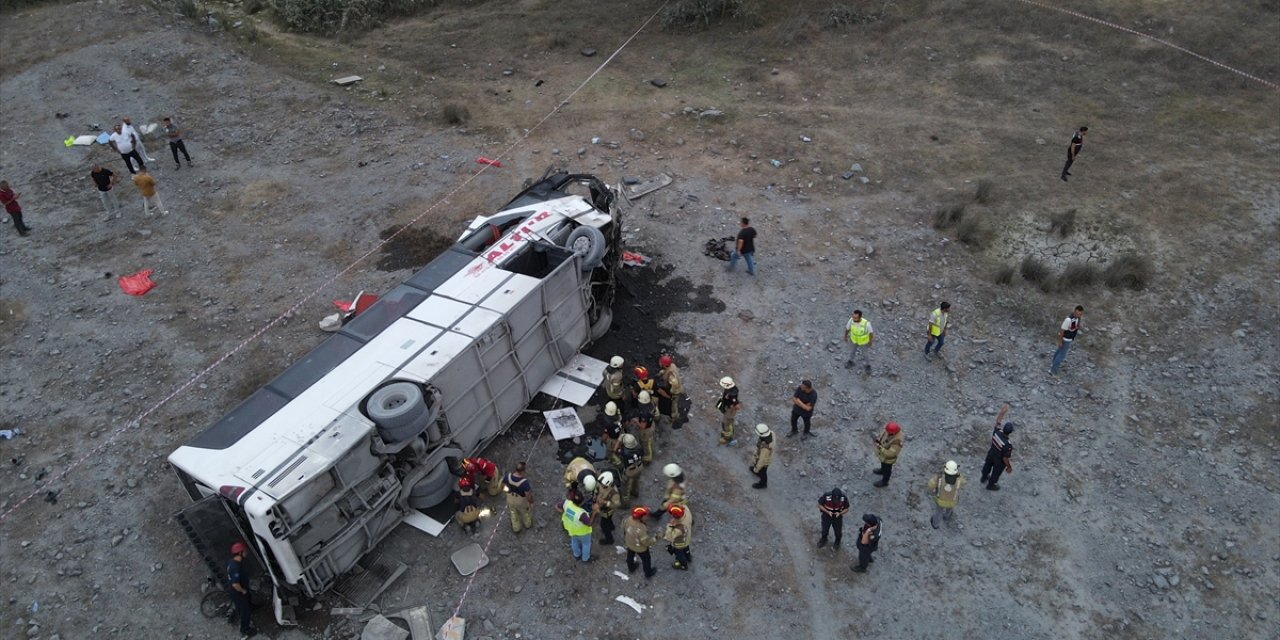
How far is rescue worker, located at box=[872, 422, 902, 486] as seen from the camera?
971cm

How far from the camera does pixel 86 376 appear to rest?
12.0 meters

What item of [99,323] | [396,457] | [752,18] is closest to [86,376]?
[99,323]

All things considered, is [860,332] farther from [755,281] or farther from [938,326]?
[755,281]

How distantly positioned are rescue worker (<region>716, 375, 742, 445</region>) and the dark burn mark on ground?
22.1 ft

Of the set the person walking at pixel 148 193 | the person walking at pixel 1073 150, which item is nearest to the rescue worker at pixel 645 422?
the person walking at pixel 1073 150

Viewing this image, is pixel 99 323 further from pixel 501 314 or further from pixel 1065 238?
pixel 1065 238

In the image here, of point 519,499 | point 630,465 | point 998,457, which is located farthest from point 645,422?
point 998,457

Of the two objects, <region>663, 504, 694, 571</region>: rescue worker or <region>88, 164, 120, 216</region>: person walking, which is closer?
<region>663, 504, 694, 571</region>: rescue worker

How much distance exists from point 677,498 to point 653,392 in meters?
2.00

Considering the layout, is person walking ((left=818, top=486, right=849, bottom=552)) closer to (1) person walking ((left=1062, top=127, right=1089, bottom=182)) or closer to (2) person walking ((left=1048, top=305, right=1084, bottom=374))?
(2) person walking ((left=1048, top=305, right=1084, bottom=374))

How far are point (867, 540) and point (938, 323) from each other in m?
4.29

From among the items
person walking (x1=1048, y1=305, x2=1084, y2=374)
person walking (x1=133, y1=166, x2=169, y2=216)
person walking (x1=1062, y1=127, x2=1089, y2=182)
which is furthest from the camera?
person walking (x1=1062, y1=127, x2=1089, y2=182)

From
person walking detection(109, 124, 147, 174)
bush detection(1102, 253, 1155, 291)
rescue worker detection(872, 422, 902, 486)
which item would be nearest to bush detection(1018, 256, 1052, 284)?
bush detection(1102, 253, 1155, 291)

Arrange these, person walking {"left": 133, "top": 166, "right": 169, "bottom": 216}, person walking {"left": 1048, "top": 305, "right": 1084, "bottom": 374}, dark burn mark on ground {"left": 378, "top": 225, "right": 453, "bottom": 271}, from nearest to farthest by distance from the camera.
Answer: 1. person walking {"left": 1048, "top": 305, "right": 1084, "bottom": 374}
2. dark burn mark on ground {"left": 378, "top": 225, "right": 453, "bottom": 271}
3. person walking {"left": 133, "top": 166, "right": 169, "bottom": 216}
